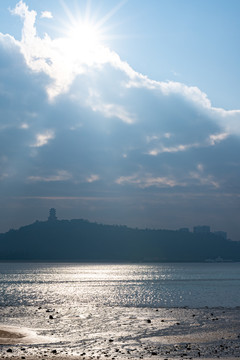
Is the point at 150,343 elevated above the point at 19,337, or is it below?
above

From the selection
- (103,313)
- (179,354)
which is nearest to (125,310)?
(103,313)

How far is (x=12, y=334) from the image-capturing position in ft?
161

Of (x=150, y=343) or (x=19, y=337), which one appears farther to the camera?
(x=19, y=337)

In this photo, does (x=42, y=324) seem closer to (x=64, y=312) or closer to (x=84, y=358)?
(x=64, y=312)

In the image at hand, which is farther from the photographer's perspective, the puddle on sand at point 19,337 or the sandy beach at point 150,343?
the puddle on sand at point 19,337

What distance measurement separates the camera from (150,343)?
A: 43.0 m

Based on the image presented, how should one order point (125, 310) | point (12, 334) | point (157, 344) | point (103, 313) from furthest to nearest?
point (125, 310)
point (103, 313)
point (12, 334)
point (157, 344)

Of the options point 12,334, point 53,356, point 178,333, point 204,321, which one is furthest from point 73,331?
point 204,321

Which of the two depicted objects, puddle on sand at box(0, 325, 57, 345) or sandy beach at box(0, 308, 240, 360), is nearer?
sandy beach at box(0, 308, 240, 360)

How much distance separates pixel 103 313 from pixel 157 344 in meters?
27.2

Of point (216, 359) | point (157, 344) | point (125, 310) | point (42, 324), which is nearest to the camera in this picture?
point (216, 359)

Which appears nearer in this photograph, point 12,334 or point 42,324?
point 12,334

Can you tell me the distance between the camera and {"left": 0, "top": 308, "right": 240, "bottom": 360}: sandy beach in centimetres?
3697

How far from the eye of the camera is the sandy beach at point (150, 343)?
3697 centimetres
